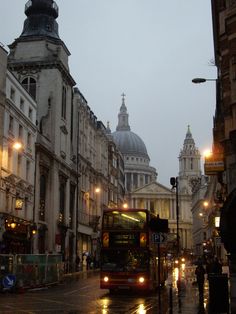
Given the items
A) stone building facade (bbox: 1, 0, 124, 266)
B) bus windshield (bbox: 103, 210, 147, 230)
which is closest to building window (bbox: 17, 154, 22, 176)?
stone building facade (bbox: 1, 0, 124, 266)

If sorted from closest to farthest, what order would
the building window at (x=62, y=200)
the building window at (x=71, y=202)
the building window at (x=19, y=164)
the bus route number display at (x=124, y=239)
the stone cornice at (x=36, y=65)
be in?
the bus route number display at (x=124, y=239) → the building window at (x=19, y=164) → the stone cornice at (x=36, y=65) → the building window at (x=62, y=200) → the building window at (x=71, y=202)

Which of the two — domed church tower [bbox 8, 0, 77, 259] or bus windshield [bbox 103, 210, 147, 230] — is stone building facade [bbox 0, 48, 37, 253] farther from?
bus windshield [bbox 103, 210, 147, 230]

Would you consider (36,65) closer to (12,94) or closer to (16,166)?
(12,94)

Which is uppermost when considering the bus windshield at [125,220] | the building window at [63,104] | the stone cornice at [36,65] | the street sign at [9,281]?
the stone cornice at [36,65]

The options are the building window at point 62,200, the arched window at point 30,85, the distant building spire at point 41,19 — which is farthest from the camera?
the distant building spire at point 41,19

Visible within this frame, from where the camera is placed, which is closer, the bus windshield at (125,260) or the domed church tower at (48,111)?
the bus windshield at (125,260)

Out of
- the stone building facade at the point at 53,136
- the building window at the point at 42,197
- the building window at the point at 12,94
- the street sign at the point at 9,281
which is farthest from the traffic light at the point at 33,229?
the street sign at the point at 9,281

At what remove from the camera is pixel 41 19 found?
206 feet

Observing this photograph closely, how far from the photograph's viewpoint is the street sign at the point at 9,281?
29734 mm

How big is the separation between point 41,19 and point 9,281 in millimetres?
39792

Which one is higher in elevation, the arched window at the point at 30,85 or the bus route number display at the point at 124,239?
the arched window at the point at 30,85

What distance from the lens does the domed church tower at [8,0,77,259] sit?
5512 cm

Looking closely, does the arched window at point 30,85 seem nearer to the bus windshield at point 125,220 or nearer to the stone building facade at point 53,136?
the stone building facade at point 53,136

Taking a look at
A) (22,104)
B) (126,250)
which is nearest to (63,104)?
(22,104)
